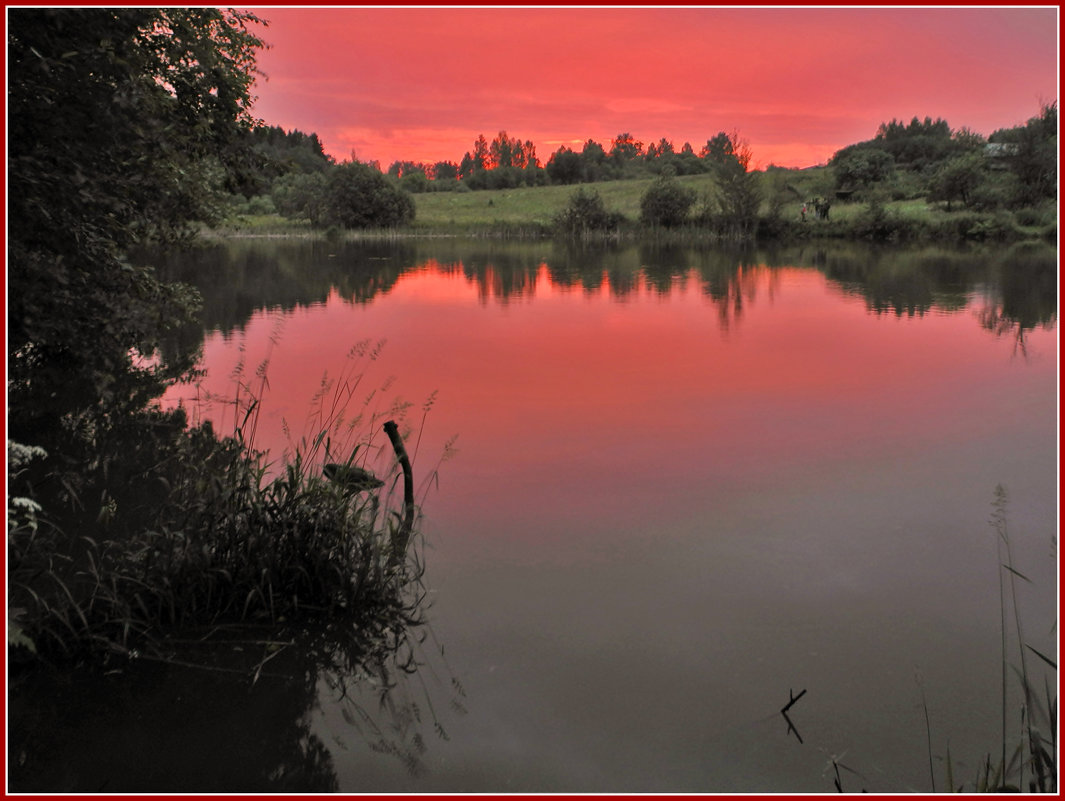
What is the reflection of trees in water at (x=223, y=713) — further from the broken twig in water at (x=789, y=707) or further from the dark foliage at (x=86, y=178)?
the dark foliage at (x=86, y=178)

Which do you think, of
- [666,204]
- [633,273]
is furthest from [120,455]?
[666,204]

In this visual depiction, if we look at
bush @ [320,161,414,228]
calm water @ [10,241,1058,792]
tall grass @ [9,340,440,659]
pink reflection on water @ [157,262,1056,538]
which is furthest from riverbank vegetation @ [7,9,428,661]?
bush @ [320,161,414,228]

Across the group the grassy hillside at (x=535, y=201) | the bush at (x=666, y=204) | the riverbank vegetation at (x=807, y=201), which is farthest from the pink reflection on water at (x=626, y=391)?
the grassy hillside at (x=535, y=201)

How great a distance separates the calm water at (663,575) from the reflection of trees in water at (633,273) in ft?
18.7

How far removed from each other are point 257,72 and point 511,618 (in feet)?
38.0

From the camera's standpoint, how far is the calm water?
4.21 meters

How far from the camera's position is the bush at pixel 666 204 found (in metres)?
51.0

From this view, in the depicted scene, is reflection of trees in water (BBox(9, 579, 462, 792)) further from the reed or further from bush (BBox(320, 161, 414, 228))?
bush (BBox(320, 161, 414, 228))

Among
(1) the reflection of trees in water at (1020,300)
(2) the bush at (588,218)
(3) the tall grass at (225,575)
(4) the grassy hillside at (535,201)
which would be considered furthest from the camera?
(4) the grassy hillside at (535,201)

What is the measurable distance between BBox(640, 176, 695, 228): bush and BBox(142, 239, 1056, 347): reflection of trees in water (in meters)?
5.84

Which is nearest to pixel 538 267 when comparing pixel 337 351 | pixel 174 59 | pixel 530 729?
pixel 337 351

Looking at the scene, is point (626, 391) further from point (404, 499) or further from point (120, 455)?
point (120, 455)

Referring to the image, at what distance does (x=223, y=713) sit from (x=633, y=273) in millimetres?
27144

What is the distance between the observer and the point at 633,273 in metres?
30.4
